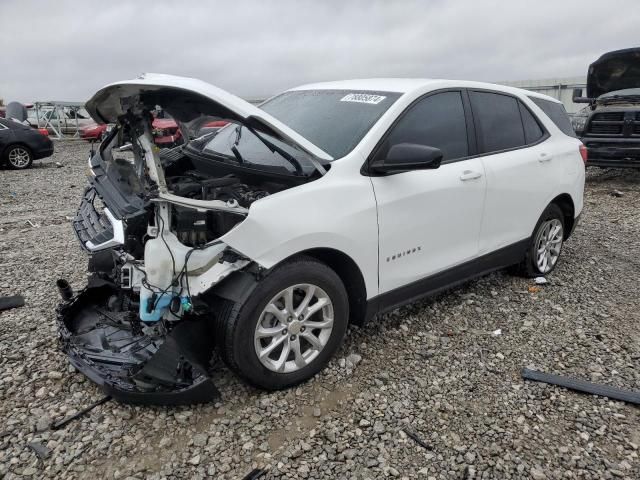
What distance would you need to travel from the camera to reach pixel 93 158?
3707mm

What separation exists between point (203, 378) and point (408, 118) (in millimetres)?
2045

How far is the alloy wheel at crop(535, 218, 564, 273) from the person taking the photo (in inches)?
175

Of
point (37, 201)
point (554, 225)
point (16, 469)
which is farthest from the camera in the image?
point (37, 201)

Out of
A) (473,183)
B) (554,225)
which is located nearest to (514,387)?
(473,183)

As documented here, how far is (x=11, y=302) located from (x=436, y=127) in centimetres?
362

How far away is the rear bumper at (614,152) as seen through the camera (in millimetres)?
8289

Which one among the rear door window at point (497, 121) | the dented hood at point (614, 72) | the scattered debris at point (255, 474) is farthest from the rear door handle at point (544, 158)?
the dented hood at point (614, 72)

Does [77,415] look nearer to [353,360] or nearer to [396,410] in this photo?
[353,360]

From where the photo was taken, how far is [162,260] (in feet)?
8.04

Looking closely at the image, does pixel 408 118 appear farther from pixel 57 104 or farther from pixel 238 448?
pixel 57 104

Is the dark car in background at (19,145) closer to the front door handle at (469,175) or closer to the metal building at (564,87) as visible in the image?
the front door handle at (469,175)

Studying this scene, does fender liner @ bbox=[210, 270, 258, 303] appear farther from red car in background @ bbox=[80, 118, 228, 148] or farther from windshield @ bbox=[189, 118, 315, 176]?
red car in background @ bbox=[80, 118, 228, 148]

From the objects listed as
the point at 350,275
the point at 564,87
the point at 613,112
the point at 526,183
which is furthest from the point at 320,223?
the point at 564,87

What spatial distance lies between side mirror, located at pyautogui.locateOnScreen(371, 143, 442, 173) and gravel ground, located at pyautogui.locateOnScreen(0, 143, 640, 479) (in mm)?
1277
